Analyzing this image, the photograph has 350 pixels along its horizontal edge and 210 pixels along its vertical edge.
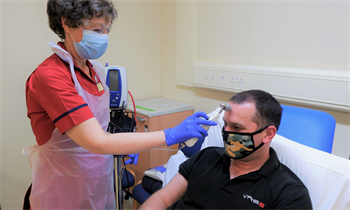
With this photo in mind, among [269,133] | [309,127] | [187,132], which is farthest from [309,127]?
[187,132]

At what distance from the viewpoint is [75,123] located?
36.3 inches

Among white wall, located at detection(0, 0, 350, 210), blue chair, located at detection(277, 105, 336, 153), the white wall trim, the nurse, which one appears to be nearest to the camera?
the nurse

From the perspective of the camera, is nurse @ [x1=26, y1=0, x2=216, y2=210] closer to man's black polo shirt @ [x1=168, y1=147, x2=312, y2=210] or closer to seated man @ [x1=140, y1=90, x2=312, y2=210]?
seated man @ [x1=140, y1=90, x2=312, y2=210]

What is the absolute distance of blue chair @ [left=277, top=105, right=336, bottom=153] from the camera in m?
1.34

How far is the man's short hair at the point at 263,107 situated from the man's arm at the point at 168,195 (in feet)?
1.69

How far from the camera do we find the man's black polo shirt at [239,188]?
1029mm

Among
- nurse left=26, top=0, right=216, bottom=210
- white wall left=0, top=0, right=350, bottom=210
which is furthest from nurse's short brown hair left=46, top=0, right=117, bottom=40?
white wall left=0, top=0, right=350, bottom=210

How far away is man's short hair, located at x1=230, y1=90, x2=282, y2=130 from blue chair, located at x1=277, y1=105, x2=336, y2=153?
1.03 feet

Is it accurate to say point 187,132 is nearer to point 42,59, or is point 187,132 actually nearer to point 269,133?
point 269,133

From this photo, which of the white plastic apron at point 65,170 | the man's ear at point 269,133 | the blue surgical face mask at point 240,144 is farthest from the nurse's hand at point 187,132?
the white plastic apron at point 65,170

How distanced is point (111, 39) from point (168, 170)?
1.49 m

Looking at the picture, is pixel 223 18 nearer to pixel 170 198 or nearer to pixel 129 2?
pixel 129 2

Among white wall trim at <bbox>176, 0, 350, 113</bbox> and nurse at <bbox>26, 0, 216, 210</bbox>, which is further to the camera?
white wall trim at <bbox>176, 0, 350, 113</bbox>

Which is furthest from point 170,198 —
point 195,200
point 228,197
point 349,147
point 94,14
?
point 349,147
